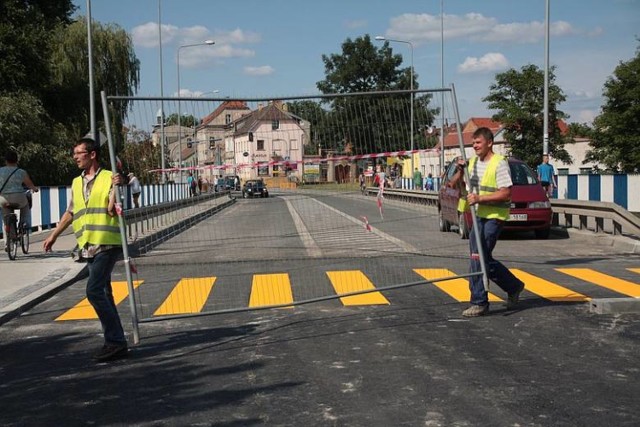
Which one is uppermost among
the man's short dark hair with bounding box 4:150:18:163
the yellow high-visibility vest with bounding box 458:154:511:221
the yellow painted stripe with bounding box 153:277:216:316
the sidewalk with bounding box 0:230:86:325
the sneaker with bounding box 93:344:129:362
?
the man's short dark hair with bounding box 4:150:18:163

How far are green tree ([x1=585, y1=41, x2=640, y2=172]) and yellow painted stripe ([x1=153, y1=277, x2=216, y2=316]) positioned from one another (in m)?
31.9

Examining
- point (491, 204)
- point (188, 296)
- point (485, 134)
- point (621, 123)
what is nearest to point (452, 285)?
point (491, 204)

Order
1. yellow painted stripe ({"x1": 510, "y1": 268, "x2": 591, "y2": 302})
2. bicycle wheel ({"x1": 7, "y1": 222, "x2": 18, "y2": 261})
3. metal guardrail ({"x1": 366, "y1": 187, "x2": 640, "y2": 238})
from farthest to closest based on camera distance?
1. metal guardrail ({"x1": 366, "y1": 187, "x2": 640, "y2": 238})
2. bicycle wheel ({"x1": 7, "y1": 222, "x2": 18, "y2": 261})
3. yellow painted stripe ({"x1": 510, "y1": 268, "x2": 591, "y2": 302})

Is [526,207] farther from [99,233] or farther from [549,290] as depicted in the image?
[99,233]

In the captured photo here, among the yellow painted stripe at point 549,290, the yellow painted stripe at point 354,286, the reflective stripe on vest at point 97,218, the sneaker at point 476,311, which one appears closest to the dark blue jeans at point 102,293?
the reflective stripe on vest at point 97,218

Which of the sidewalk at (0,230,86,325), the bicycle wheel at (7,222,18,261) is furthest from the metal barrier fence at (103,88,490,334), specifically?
the bicycle wheel at (7,222,18,261)

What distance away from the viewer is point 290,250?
1539 cm

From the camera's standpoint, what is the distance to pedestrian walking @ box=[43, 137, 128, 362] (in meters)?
6.61

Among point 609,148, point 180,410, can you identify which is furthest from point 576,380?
point 609,148

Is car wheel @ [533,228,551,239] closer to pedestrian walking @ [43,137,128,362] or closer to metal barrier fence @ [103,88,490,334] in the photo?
metal barrier fence @ [103,88,490,334]

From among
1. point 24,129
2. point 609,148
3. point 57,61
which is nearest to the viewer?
point 24,129

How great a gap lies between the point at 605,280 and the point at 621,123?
100ft

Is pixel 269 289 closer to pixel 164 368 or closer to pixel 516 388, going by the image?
pixel 164 368

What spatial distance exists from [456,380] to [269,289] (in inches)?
200
